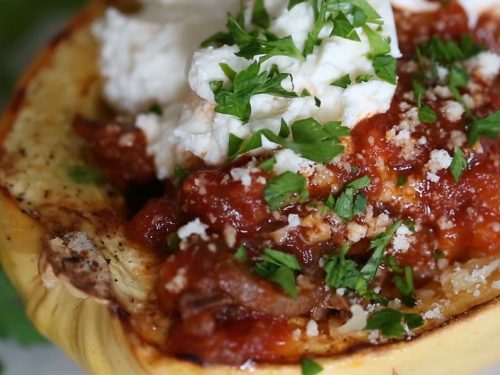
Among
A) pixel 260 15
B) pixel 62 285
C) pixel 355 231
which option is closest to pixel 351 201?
pixel 355 231

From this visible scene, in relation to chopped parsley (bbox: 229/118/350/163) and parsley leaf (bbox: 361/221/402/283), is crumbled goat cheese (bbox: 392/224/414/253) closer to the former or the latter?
parsley leaf (bbox: 361/221/402/283)

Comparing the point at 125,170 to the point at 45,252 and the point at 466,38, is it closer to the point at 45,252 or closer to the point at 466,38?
the point at 45,252

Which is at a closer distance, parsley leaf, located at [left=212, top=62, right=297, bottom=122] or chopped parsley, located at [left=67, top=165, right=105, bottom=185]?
parsley leaf, located at [left=212, top=62, right=297, bottom=122]

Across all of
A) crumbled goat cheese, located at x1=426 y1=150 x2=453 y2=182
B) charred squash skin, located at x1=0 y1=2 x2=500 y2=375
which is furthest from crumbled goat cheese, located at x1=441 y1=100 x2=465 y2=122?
charred squash skin, located at x1=0 y1=2 x2=500 y2=375

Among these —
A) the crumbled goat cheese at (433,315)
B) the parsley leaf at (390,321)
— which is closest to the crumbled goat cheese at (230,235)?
the parsley leaf at (390,321)

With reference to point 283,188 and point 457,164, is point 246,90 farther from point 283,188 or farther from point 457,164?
point 457,164

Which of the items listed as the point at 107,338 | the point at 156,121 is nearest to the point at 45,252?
the point at 107,338

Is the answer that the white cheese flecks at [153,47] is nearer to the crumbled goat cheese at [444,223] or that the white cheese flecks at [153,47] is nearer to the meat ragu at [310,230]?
the meat ragu at [310,230]
